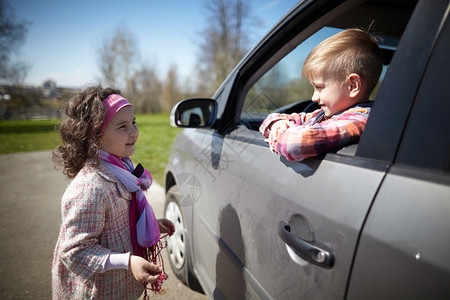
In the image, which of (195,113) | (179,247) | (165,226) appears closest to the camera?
(165,226)

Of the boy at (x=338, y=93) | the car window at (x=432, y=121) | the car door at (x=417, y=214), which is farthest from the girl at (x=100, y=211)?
the car window at (x=432, y=121)

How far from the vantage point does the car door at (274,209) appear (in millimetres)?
745

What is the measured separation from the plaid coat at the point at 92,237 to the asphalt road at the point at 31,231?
1.17 meters

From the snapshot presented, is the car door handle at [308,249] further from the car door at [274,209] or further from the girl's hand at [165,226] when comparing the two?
the girl's hand at [165,226]

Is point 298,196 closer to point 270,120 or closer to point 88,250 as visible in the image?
point 270,120

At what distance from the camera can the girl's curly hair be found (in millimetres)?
1146

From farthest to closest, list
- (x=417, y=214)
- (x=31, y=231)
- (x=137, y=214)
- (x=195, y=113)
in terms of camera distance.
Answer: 1. (x=31, y=231)
2. (x=195, y=113)
3. (x=137, y=214)
4. (x=417, y=214)

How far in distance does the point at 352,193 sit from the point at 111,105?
1.09 metres

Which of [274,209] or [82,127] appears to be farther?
[82,127]

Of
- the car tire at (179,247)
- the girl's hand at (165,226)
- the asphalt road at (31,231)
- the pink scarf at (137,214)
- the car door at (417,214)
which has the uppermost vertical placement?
the car door at (417,214)

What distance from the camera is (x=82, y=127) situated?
3.76 feet

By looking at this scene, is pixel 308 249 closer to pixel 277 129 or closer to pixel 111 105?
pixel 277 129

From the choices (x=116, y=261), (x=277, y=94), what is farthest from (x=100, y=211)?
(x=277, y=94)

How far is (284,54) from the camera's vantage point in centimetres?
151
